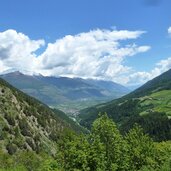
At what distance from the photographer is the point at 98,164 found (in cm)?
6506

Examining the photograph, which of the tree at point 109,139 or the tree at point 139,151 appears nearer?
the tree at point 109,139

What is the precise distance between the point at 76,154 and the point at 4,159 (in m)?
72.5

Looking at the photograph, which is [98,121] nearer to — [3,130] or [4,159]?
[4,159]

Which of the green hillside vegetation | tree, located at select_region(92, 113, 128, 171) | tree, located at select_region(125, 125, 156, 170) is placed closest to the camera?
the green hillside vegetation

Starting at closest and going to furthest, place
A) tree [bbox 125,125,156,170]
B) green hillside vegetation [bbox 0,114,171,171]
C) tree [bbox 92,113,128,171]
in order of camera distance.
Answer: green hillside vegetation [bbox 0,114,171,171]
tree [bbox 92,113,128,171]
tree [bbox 125,125,156,170]

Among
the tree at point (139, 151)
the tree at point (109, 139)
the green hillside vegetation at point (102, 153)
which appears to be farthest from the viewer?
the tree at point (139, 151)

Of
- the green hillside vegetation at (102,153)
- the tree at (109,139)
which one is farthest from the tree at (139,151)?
the tree at (109,139)

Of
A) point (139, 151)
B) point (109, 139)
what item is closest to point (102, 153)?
point (109, 139)

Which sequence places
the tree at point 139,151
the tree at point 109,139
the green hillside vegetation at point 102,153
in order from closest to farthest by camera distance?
the green hillside vegetation at point 102,153
the tree at point 109,139
the tree at point 139,151

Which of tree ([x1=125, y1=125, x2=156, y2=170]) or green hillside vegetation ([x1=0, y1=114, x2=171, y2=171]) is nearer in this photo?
green hillside vegetation ([x1=0, y1=114, x2=171, y2=171])

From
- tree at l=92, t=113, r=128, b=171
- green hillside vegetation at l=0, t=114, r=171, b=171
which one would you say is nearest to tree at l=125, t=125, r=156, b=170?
green hillside vegetation at l=0, t=114, r=171, b=171

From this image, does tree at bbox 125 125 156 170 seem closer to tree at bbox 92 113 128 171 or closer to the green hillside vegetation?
the green hillside vegetation

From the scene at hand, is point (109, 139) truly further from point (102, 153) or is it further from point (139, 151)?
point (139, 151)

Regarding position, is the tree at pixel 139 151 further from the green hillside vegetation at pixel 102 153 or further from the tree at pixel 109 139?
the tree at pixel 109 139
